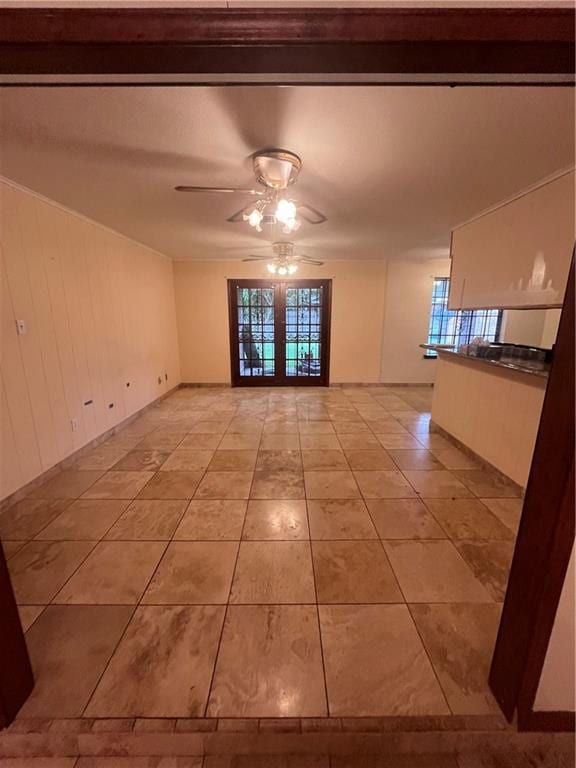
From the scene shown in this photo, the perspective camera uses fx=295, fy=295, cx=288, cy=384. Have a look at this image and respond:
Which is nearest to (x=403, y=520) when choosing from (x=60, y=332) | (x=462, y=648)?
(x=462, y=648)

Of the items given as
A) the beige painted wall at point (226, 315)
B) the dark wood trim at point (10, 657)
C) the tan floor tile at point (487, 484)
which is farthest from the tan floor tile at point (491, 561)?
the beige painted wall at point (226, 315)

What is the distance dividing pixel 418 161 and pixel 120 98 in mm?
1728

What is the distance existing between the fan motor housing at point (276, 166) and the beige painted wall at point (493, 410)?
228 cm

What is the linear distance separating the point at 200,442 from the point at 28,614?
204 centimetres

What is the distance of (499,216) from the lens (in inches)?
106

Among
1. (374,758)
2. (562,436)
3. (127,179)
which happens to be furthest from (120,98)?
(374,758)

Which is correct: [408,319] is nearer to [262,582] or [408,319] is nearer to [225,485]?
[225,485]

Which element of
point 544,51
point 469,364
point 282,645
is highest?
point 544,51

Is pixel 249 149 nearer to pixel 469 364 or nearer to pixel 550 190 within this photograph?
pixel 550 190

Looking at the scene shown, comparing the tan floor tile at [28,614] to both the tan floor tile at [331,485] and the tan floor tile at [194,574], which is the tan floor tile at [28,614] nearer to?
the tan floor tile at [194,574]

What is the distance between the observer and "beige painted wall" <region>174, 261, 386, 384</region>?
5484 mm

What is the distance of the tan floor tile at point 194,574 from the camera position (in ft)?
4.95

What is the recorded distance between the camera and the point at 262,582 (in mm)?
1588

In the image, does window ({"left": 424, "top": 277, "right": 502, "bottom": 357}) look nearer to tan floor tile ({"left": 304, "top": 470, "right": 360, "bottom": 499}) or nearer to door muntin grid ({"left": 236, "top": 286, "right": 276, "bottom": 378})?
door muntin grid ({"left": 236, "top": 286, "right": 276, "bottom": 378})
